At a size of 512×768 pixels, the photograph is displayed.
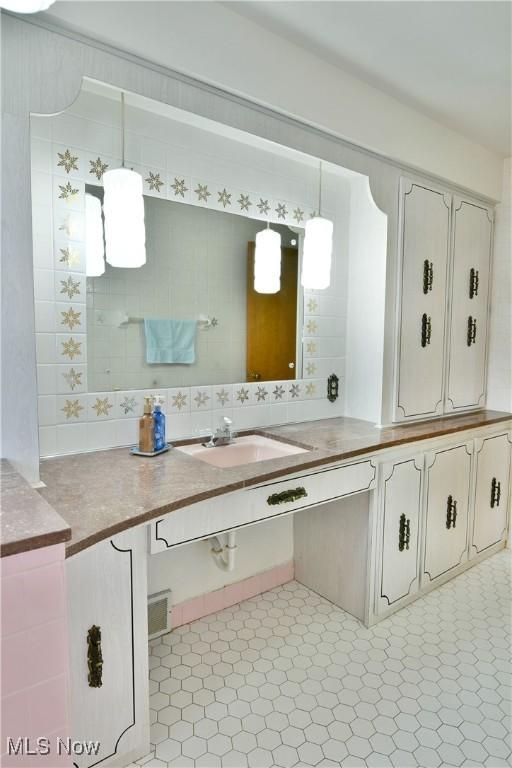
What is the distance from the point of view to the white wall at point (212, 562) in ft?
6.61

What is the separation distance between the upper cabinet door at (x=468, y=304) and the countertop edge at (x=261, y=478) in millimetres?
278

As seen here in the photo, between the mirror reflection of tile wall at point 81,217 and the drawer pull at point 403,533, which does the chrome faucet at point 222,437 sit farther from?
the drawer pull at point 403,533

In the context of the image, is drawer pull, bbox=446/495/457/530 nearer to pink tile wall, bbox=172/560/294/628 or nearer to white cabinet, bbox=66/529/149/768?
pink tile wall, bbox=172/560/294/628

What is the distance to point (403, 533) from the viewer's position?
2223 mm

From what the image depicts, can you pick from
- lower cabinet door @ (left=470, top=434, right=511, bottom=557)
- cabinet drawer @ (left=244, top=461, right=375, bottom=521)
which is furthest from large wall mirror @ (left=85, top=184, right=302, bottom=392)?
lower cabinet door @ (left=470, top=434, right=511, bottom=557)

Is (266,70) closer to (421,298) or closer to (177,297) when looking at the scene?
(177,297)

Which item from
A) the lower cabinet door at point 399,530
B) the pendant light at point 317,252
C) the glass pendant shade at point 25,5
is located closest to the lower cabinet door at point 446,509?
the lower cabinet door at point 399,530

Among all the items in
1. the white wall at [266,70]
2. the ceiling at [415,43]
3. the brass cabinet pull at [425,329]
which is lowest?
the brass cabinet pull at [425,329]

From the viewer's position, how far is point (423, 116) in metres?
2.33

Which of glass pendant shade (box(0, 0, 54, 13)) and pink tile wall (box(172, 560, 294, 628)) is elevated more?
glass pendant shade (box(0, 0, 54, 13))

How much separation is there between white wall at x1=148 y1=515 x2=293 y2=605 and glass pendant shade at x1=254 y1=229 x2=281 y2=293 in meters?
1.21

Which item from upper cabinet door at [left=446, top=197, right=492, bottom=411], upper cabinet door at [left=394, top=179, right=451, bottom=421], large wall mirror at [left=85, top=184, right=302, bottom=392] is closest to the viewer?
large wall mirror at [left=85, top=184, right=302, bottom=392]

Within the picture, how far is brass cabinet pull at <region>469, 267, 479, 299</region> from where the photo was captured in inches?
110

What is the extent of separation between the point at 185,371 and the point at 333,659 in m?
1.34
